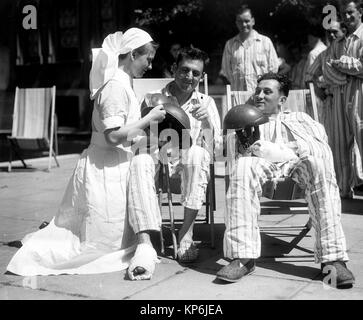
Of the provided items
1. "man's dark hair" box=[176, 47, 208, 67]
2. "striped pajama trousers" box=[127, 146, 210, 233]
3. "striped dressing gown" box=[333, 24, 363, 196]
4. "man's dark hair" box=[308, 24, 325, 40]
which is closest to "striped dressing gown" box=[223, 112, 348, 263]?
"striped pajama trousers" box=[127, 146, 210, 233]

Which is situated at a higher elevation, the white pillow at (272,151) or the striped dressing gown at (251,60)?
the striped dressing gown at (251,60)

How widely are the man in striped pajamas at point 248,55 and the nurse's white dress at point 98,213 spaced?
13.8 feet

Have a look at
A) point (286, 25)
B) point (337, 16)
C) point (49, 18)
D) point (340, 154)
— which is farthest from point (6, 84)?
point (340, 154)

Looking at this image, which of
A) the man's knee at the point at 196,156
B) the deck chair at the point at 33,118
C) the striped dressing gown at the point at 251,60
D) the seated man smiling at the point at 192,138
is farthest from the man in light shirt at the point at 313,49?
the man's knee at the point at 196,156

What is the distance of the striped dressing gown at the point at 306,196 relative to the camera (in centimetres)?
373

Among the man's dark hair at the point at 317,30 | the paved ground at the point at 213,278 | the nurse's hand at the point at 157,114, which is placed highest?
the man's dark hair at the point at 317,30

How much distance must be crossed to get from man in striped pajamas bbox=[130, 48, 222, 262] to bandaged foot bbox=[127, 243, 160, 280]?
0.28 m

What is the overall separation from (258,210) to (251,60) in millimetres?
4743

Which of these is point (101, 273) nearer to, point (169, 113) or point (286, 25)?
point (169, 113)

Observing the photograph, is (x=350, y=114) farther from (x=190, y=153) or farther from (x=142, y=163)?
(x=142, y=163)

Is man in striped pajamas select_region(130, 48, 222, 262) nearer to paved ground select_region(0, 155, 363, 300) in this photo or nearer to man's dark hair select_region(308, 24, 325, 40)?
paved ground select_region(0, 155, 363, 300)

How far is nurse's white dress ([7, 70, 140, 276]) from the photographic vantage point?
13.3 ft

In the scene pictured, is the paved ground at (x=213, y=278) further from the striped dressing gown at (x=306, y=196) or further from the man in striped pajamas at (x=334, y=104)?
the man in striped pajamas at (x=334, y=104)
